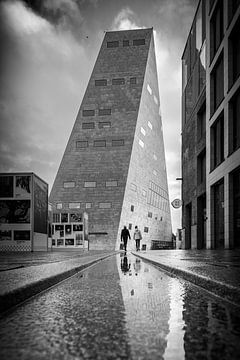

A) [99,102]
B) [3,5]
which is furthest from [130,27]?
[3,5]

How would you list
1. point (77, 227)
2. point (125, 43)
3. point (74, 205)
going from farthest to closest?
1. point (125, 43)
2. point (74, 205)
3. point (77, 227)

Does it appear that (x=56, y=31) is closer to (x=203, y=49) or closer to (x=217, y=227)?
(x=203, y=49)

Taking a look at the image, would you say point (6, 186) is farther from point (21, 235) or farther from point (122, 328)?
point (122, 328)

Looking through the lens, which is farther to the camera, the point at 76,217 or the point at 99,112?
the point at 99,112

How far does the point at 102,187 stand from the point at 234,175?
4023cm

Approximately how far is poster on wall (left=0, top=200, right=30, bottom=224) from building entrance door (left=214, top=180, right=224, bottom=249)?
11.3 metres

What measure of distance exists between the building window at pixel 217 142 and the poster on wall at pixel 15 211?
11960 millimetres

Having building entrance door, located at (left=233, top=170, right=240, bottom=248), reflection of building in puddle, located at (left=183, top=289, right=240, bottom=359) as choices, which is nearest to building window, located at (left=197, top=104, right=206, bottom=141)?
building entrance door, located at (left=233, top=170, right=240, bottom=248)

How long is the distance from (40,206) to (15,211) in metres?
1.40

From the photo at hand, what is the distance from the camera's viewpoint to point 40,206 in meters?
17.0

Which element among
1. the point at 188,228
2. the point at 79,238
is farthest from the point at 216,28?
the point at 188,228

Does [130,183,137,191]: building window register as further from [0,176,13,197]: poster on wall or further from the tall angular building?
[0,176,13,197]: poster on wall

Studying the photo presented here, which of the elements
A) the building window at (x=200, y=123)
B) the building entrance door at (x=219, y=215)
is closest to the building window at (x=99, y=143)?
the building window at (x=200, y=123)

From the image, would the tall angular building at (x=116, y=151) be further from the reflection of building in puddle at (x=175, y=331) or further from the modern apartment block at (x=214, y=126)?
the reflection of building in puddle at (x=175, y=331)
